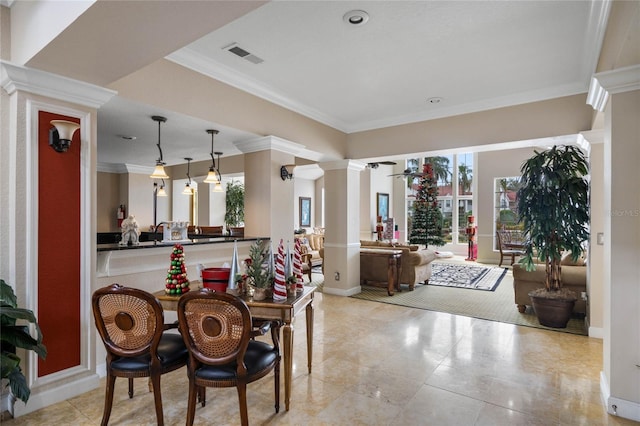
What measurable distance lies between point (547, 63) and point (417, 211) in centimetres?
758

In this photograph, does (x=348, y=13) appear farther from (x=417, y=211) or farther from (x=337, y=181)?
(x=417, y=211)

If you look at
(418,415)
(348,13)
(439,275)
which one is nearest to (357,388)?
(418,415)

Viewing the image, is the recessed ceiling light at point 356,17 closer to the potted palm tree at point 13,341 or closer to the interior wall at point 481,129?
the interior wall at point 481,129

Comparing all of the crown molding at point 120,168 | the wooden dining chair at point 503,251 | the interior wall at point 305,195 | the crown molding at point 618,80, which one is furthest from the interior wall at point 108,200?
the wooden dining chair at point 503,251

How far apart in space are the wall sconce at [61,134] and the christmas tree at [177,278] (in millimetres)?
1105

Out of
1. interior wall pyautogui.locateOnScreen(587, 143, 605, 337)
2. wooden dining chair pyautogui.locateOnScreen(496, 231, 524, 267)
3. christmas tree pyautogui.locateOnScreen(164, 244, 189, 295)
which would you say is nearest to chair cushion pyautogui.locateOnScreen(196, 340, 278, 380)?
christmas tree pyautogui.locateOnScreen(164, 244, 189, 295)

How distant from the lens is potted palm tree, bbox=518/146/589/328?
4027mm

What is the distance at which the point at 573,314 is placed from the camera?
461 centimetres

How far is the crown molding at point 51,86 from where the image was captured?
2266 mm

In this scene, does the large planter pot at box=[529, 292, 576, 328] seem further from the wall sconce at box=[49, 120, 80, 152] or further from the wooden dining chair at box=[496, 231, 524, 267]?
the wall sconce at box=[49, 120, 80, 152]

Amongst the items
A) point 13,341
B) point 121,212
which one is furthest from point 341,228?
point 121,212

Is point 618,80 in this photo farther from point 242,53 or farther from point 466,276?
point 466,276

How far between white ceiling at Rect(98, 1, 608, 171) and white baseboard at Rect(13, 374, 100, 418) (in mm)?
2352

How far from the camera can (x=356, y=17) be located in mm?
2650
